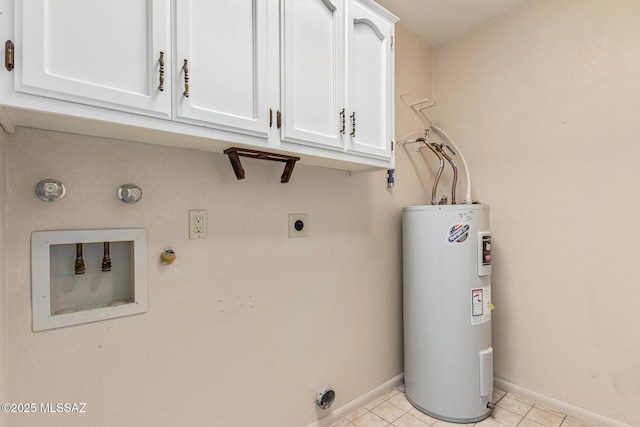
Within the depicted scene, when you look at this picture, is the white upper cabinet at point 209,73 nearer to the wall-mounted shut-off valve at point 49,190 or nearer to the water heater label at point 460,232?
the wall-mounted shut-off valve at point 49,190

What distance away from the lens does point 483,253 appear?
174 centimetres

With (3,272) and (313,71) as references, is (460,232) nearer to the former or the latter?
(313,71)

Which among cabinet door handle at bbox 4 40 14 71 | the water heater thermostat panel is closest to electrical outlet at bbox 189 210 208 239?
cabinet door handle at bbox 4 40 14 71

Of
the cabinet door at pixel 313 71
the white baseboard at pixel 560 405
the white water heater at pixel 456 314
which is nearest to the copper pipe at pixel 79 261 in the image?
the cabinet door at pixel 313 71

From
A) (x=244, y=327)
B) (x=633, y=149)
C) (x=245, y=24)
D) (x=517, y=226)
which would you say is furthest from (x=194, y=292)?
(x=633, y=149)

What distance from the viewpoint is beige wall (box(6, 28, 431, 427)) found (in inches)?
38.2

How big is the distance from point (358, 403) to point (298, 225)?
1164mm

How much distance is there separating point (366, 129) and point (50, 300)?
1.38 metres

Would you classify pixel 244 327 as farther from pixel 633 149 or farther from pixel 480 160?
pixel 633 149

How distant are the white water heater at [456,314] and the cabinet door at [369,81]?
0.59m

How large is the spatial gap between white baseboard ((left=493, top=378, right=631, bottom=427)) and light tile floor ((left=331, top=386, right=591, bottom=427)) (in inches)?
1.1

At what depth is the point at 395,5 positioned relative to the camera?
1947 millimetres

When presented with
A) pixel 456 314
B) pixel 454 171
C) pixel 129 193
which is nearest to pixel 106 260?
pixel 129 193

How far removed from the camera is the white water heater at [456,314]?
1727mm
